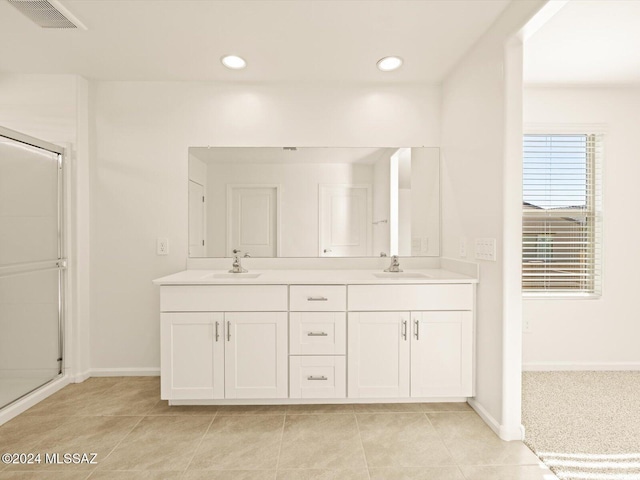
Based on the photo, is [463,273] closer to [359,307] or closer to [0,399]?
[359,307]

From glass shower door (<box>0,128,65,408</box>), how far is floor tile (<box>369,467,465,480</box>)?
2183 millimetres

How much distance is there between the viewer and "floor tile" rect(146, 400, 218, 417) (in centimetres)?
234

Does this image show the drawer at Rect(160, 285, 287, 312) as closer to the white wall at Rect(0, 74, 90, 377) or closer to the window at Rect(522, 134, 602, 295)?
the white wall at Rect(0, 74, 90, 377)

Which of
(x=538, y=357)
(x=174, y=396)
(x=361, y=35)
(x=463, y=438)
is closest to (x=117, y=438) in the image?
(x=174, y=396)

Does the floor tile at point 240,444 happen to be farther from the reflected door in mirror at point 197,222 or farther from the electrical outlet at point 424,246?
the electrical outlet at point 424,246

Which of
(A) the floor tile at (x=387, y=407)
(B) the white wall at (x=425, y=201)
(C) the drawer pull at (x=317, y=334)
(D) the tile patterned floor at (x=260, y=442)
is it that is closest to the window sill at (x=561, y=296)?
(B) the white wall at (x=425, y=201)

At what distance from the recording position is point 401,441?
2029mm

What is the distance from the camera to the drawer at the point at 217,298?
7.63ft

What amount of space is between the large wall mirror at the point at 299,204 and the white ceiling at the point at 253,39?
573 mm

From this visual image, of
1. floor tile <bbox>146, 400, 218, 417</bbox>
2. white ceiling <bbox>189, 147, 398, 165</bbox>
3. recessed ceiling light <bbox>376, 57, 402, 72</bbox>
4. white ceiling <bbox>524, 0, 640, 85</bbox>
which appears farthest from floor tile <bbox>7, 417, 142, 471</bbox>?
white ceiling <bbox>524, 0, 640, 85</bbox>

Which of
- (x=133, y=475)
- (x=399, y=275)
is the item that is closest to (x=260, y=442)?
(x=133, y=475)

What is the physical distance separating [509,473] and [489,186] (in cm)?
144

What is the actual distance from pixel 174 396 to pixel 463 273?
6.44 ft

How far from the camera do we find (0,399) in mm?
2254
